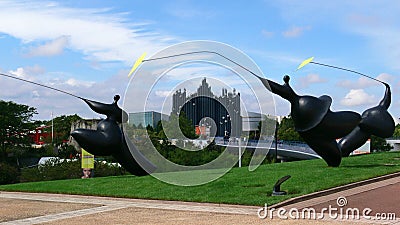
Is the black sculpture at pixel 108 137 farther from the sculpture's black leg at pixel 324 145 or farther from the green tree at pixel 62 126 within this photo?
the green tree at pixel 62 126

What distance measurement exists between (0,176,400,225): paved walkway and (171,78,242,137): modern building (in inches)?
116

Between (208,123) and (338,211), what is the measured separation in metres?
5.85

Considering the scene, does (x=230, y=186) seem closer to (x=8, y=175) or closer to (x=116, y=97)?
(x=116, y=97)

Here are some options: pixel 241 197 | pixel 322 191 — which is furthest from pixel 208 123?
pixel 322 191

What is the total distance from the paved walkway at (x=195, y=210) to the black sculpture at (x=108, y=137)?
425cm

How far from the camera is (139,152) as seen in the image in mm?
26391

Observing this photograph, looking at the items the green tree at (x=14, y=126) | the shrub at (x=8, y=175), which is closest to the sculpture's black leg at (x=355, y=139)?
the shrub at (x=8, y=175)

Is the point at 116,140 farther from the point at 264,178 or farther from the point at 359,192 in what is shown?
the point at 359,192

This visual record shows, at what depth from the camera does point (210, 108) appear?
59.0ft

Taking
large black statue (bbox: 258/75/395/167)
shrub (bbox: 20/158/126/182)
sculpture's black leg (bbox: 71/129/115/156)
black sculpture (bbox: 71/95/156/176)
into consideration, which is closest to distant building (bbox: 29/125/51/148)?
shrub (bbox: 20/158/126/182)

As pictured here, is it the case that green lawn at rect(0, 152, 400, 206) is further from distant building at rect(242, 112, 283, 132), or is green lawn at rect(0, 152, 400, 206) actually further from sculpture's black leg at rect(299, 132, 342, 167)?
distant building at rect(242, 112, 283, 132)

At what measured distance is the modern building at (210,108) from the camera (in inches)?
653

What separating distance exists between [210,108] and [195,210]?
3875mm

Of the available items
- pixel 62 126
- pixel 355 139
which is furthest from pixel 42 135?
pixel 355 139
